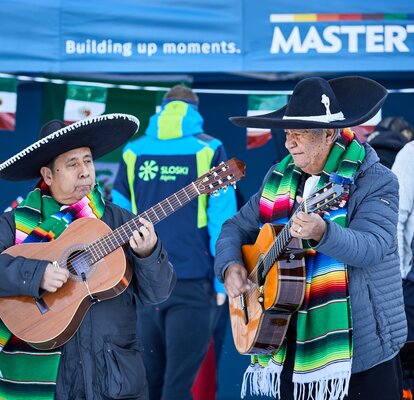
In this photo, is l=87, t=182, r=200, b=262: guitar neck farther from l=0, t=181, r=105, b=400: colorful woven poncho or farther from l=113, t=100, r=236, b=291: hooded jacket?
l=113, t=100, r=236, b=291: hooded jacket

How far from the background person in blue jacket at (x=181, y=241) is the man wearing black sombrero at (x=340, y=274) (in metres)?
1.65

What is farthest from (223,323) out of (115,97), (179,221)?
(115,97)

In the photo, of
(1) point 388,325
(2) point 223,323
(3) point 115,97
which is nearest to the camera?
(1) point 388,325

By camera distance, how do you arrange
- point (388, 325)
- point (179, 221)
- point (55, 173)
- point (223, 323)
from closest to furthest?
point (388, 325) → point (55, 173) → point (179, 221) → point (223, 323)

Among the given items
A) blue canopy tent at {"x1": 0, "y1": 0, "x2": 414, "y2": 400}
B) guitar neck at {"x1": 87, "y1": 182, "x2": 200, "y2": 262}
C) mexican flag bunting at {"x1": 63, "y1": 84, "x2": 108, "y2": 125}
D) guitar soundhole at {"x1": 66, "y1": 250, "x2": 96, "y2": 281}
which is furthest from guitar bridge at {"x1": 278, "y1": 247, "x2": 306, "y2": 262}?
mexican flag bunting at {"x1": 63, "y1": 84, "x2": 108, "y2": 125}

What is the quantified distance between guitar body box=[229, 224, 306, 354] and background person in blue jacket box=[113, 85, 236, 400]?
1.45 m

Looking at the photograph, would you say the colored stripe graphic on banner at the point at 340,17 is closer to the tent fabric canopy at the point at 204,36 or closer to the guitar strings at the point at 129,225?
the tent fabric canopy at the point at 204,36

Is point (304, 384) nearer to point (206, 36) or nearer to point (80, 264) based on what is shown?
point (80, 264)

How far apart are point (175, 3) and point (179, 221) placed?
1367mm

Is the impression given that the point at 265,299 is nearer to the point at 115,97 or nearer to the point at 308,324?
the point at 308,324

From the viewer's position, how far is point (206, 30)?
5801 mm

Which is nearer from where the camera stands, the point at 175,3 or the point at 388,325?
the point at 388,325

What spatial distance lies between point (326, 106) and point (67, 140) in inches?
43.7

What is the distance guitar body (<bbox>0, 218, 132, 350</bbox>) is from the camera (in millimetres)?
3869
